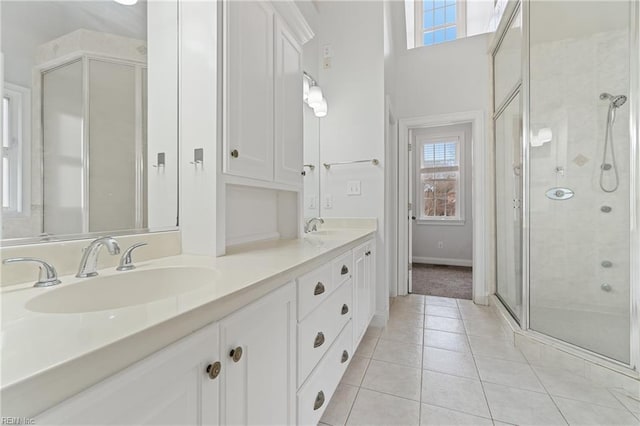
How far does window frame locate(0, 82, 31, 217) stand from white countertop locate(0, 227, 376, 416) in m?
0.22

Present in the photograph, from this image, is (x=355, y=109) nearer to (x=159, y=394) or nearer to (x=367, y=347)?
(x=367, y=347)

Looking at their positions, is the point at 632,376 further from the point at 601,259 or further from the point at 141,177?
the point at 141,177

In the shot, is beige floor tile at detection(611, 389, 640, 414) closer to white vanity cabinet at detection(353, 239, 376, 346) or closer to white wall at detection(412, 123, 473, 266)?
white vanity cabinet at detection(353, 239, 376, 346)

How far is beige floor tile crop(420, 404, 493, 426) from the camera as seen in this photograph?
1.27 m

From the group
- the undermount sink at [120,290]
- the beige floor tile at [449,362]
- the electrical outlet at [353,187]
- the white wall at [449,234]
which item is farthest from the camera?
the white wall at [449,234]

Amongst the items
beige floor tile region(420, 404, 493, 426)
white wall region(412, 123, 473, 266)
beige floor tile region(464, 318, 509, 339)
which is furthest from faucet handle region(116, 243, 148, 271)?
white wall region(412, 123, 473, 266)

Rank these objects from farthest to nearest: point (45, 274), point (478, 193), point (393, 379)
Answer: point (478, 193) → point (393, 379) → point (45, 274)

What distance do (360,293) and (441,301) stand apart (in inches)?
63.0

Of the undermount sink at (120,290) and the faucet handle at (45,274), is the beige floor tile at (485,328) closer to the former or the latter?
the undermount sink at (120,290)

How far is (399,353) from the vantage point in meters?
1.89

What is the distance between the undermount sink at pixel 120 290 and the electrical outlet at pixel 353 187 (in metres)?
1.71

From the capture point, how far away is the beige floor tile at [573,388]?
1.42 meters

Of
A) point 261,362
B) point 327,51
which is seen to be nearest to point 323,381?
point 261,362

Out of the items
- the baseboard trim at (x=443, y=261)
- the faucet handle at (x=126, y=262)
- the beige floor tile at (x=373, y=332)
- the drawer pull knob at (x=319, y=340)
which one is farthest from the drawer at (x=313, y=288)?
the baseboard trim at (x=443, y=261)
